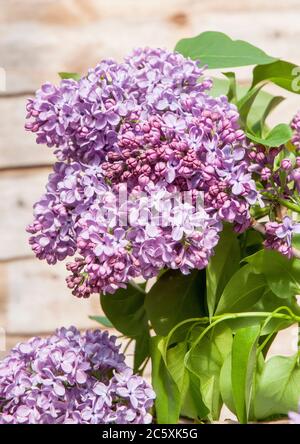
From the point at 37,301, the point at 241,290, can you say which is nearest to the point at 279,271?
the point at 241,290

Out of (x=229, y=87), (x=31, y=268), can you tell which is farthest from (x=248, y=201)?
(x=31, y=268)

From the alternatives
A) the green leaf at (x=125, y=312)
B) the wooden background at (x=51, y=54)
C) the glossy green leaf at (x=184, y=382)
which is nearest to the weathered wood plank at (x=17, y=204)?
the wooden background at (x=51, y=54)

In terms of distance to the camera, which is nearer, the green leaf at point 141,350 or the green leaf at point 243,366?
the green leaf at point 243,366

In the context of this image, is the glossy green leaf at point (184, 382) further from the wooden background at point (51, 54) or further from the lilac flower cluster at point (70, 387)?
the wooden background at point (51, 54)

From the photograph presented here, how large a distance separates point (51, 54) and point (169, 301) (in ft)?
2.86

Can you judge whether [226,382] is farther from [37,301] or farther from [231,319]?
[37,301]

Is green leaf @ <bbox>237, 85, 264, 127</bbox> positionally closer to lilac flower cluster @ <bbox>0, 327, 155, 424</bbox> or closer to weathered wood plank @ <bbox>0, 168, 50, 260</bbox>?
lilac flower cluster @ <bbox>0, 327, 155, 424</bbox>

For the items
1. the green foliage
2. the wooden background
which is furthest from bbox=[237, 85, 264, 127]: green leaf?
the wooden background

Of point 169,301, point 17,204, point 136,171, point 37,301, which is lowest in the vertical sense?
point 37,301

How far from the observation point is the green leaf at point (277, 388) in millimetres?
556

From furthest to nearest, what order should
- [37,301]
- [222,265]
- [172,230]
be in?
1. [37,301]
2. [222,265]
3. [172,230]

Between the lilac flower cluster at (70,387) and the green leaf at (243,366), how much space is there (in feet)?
0.18

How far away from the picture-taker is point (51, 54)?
1.39 meters

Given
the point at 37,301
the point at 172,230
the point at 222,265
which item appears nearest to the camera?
the point at 172,230
